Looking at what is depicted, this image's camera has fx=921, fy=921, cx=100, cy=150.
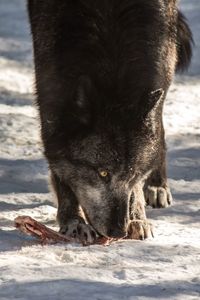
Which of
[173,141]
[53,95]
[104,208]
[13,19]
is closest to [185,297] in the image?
[104,208]

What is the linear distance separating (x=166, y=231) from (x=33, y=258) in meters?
1.41

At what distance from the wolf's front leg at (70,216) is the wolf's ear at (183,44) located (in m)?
2.37

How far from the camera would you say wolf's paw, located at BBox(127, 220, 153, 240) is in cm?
624

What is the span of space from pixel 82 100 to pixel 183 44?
2825 mm

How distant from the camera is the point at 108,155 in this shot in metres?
6.01

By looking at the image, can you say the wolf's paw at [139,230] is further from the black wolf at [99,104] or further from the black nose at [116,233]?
the black nose at [116,233]

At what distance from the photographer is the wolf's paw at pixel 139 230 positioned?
6238 millimetres

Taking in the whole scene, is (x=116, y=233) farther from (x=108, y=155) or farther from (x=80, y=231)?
(x=108, y=155)

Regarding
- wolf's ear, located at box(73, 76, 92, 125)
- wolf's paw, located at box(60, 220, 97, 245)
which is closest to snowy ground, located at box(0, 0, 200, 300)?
wolf's paw, located at box(60, 220, 97, 245)

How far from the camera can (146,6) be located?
21.5 feet

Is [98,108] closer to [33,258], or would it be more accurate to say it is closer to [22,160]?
[33,258]

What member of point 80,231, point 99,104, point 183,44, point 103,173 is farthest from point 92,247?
point 183,44

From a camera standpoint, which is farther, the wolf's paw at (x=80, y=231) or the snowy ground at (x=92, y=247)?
the wolf's paw at (x=80, y=231)

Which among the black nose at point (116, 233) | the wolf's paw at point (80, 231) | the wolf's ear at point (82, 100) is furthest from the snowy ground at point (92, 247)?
the wolf's ear at point (82, 100)
